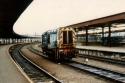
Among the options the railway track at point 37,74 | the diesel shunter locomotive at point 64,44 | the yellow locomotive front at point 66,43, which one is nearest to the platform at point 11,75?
the railway track at point 37,74

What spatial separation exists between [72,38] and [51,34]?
2717mm

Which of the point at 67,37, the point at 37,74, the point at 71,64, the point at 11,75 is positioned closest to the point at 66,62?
the point at 71,64

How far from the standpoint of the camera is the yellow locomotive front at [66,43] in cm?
2286

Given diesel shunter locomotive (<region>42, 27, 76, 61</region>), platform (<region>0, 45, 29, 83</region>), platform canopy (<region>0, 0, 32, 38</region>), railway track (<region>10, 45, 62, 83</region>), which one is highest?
platform canopy (<region>0, 0, 32, 38</region>)

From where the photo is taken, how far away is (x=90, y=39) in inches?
1829

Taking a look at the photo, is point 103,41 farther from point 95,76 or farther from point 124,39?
point 95,76

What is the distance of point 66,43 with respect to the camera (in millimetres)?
23297

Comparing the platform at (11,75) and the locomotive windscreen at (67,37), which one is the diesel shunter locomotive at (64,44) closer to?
the locomotive windscreen at (67,37)

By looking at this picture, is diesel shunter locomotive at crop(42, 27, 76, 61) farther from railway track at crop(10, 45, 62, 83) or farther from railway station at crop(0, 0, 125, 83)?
railway track at crop(10, 45, 62, 83)

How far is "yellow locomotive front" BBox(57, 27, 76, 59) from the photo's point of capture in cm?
2286

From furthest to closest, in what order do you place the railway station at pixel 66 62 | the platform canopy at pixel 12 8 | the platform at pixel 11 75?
the platform canopy at pixel 12 8, the railway station at pixel 66 62, the platform at pixel 11 75

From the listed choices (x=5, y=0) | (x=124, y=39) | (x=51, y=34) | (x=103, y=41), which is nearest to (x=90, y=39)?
(x=103, y=41)

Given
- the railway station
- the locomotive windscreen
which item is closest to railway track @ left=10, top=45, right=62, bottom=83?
the railway station

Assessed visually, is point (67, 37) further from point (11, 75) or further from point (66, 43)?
point (11, 75)
